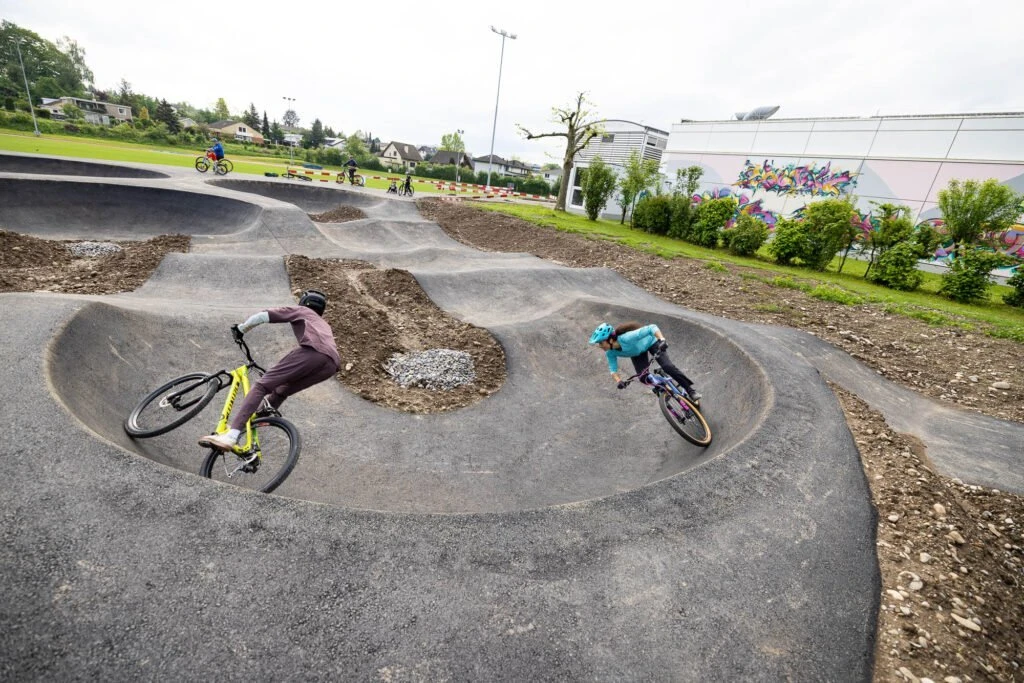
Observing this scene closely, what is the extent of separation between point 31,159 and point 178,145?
49.9 metres

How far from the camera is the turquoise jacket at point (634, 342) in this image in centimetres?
748

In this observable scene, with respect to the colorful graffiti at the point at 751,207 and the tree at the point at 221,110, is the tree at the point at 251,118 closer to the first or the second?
the tree at the point at 221,110

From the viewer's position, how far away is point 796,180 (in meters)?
32.5

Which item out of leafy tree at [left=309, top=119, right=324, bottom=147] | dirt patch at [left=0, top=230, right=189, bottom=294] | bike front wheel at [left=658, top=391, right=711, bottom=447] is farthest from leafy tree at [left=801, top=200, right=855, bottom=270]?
leafy tree at [left=309, top=119, right=324, bottom=147]

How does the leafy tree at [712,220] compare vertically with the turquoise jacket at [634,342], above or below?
above

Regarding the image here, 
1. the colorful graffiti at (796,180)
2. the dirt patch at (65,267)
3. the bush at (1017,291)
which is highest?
the colorful graffiti at (796,180)

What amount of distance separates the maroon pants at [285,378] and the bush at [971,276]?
23.7 metres

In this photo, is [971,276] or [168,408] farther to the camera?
[971,276]

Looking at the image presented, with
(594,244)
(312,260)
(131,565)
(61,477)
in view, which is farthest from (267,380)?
(594,244)

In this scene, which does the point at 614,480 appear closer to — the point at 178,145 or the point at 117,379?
the point at 117,379

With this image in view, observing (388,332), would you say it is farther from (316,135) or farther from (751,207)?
(316,135)

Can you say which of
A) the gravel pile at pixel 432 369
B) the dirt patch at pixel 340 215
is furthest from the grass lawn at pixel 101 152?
the gravel pile at pixel 432 369

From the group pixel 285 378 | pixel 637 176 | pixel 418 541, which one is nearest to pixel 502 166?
pixel 637 176

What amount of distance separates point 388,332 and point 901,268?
2161 cm
